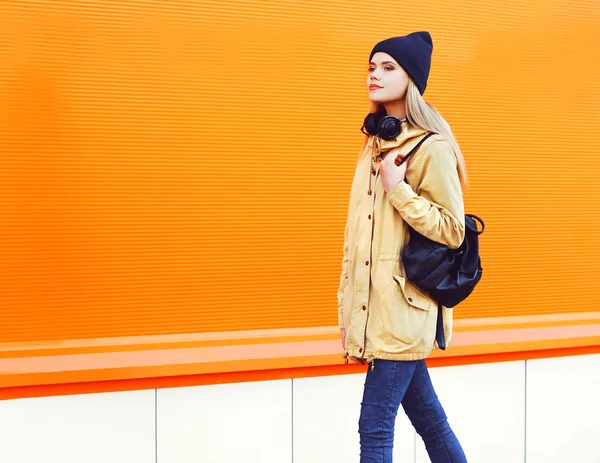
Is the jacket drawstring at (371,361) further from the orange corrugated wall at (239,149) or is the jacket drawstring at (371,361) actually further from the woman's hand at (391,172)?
the orange corrugated wall at (239,149)

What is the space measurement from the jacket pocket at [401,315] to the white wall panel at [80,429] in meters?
1.28

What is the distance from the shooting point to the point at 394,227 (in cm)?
258

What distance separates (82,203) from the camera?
11.0 ft

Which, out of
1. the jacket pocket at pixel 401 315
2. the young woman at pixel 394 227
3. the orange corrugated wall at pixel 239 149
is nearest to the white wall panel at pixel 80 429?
the orange corrugated wall at pixel 239 149

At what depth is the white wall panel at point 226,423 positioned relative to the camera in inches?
132

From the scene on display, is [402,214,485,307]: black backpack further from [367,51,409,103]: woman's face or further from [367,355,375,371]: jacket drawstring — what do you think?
[367,51,409,103]: woman's face

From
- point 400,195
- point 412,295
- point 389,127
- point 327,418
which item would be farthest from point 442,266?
point 327,418

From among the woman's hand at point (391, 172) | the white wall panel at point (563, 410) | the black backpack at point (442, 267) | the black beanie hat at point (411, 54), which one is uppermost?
the black beanie hat at point (411, 54)

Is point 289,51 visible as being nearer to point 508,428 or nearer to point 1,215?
point 1,215

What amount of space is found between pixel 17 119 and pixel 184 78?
0.74 metres

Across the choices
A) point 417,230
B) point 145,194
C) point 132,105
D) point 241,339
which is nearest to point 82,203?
point 145,194

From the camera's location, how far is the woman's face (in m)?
2.63

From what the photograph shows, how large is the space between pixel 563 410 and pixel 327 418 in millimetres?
1278

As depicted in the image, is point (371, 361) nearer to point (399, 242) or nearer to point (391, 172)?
point (399, 242)
